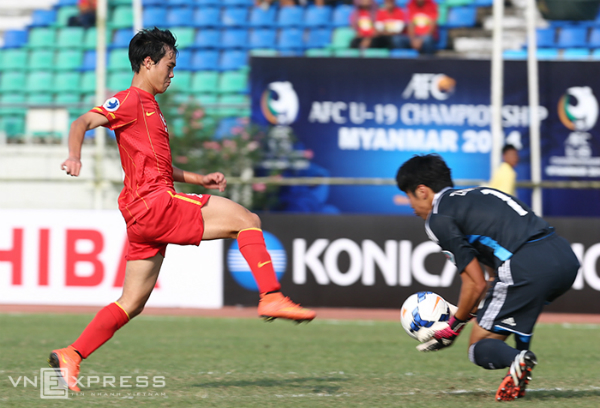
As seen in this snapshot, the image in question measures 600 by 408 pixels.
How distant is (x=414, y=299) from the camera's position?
15.5ft

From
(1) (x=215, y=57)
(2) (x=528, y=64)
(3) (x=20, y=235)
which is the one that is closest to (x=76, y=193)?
(3) (x=20, y=235)

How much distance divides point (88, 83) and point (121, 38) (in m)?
1.29

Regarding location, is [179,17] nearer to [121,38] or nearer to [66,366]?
[121,38]

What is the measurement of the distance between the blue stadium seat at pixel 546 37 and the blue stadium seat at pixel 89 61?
851 centimetres

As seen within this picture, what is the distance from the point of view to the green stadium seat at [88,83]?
631 inches

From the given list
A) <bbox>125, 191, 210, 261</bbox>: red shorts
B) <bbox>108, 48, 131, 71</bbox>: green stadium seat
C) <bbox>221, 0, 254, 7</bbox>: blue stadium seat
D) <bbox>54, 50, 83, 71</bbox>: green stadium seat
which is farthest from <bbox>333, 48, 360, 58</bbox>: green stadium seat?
<bbox>125, 191, 210, 261</bbox>: red shorts

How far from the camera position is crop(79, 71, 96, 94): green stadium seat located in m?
16.0

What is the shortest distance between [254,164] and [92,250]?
317cm

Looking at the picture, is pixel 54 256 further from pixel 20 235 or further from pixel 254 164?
pixel 254 164

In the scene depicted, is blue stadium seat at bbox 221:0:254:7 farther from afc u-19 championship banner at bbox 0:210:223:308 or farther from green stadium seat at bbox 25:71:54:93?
afc u-19 championship banner at bbox 0:210:223:308

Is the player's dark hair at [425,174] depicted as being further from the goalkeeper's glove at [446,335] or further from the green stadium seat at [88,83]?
the green stadium seat at [88,83]

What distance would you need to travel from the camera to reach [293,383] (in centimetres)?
516

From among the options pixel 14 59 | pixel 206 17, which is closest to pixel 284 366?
pixel 206 17

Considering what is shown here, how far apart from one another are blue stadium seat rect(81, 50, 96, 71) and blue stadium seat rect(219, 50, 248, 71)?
2600mm
